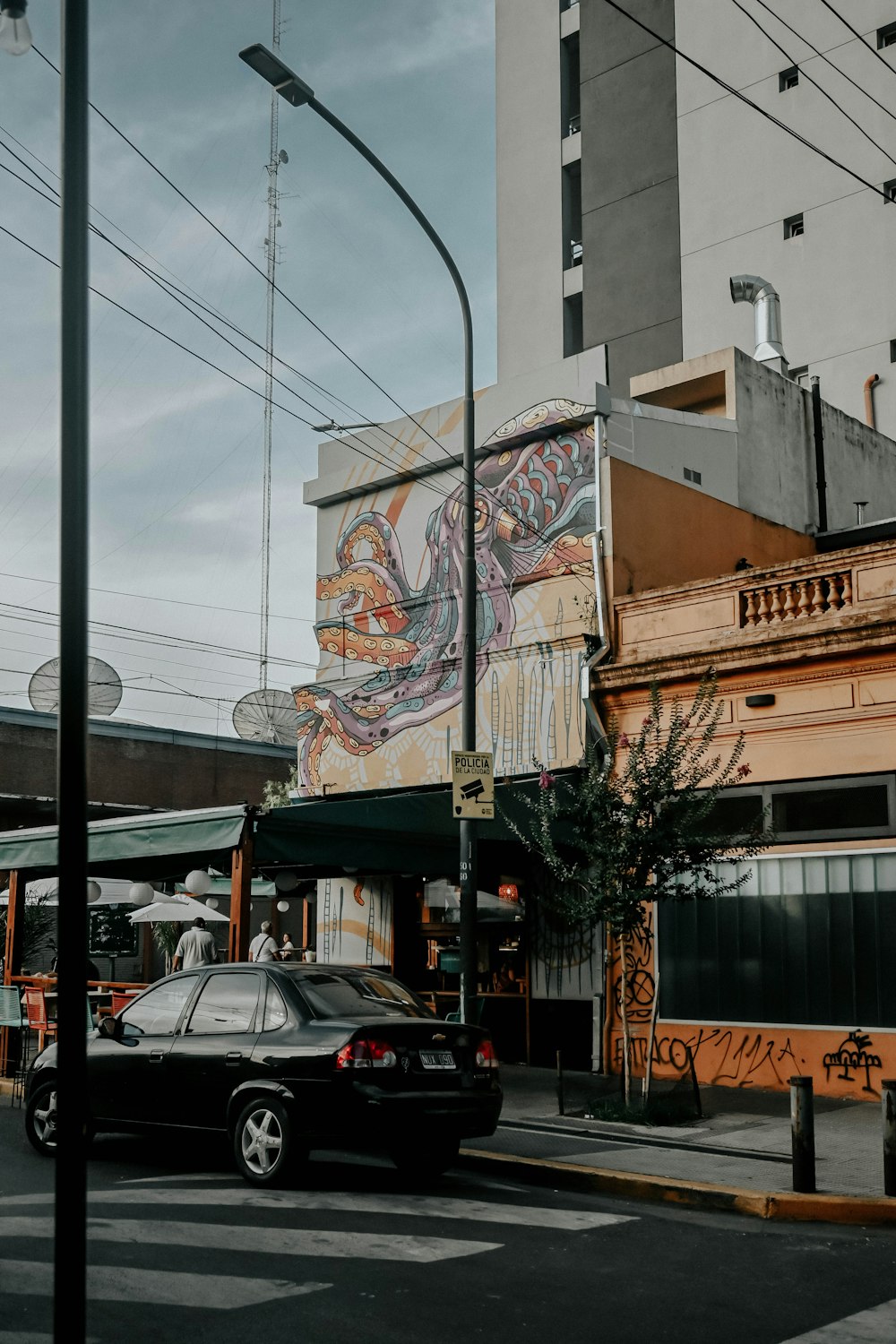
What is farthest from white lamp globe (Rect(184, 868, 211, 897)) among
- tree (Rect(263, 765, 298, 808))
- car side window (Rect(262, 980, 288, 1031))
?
tree (Rect(263, 765, 298, 808))

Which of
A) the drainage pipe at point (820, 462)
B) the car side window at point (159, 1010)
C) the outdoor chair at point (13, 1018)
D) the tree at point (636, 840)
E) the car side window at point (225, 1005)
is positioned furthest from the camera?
the drainage pipe at point (820, 462)

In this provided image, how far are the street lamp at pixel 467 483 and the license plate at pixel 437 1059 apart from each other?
3.21m

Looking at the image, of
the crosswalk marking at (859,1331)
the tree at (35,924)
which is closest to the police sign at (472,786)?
the crosswalk marking at (859,1331)

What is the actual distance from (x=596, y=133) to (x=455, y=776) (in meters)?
32.7

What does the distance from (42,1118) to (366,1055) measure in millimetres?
3399

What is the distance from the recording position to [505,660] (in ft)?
60.5

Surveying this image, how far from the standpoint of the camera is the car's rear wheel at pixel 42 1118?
430 inches

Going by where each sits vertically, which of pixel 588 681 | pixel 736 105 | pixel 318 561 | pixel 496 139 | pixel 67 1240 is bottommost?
pixel 67 1240

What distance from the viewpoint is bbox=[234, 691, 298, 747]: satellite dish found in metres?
32.9

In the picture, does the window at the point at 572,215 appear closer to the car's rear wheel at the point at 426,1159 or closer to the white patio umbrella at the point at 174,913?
the white patio umbrella at the point at 174,913

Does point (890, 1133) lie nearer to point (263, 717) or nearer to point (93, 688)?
point (263, 717)

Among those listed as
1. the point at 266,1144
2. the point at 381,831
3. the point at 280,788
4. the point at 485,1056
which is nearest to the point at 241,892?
the point at 381,831

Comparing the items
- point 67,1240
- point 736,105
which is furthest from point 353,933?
point 736,105

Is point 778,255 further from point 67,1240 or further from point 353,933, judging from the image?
point 67,1240
